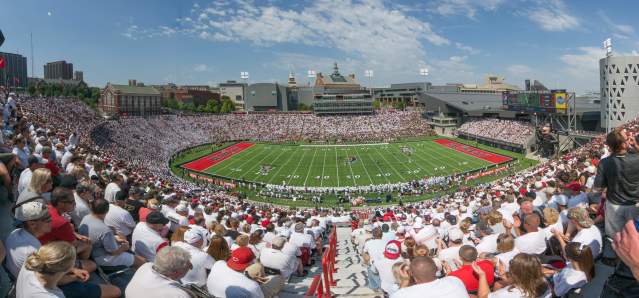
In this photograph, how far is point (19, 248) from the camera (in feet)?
13.6

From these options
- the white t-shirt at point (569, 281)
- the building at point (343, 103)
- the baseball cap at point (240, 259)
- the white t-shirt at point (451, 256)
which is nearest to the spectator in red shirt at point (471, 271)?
the white t-shirt at point (569, 281)

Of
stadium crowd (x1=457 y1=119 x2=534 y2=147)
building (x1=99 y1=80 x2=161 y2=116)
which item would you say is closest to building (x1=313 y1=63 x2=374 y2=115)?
stadium crowd (x1=457 y1=119 x2=534 y2=147)

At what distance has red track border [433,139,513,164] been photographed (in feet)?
160

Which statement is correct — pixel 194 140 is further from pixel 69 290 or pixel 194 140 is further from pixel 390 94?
pixel 390 94

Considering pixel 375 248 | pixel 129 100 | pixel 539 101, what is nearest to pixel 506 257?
pixel 375 248

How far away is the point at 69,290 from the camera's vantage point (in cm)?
363

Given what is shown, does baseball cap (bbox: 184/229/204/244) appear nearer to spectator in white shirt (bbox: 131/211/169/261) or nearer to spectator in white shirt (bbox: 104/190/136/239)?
spectator in white shirt (bbox: 131/211/169/261)

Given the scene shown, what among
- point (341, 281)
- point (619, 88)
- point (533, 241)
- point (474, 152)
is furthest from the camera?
point (474, 152)

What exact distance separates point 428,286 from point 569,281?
2.04 metres

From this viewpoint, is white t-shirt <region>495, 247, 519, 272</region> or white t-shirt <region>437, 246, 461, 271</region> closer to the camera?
white t-shirt <region>495, 247, 519, 272</region>

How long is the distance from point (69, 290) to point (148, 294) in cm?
65

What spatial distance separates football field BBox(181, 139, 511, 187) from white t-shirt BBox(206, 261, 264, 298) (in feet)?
113

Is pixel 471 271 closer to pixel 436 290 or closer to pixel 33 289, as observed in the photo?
pixel 436 290

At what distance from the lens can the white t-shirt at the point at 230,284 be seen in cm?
494
